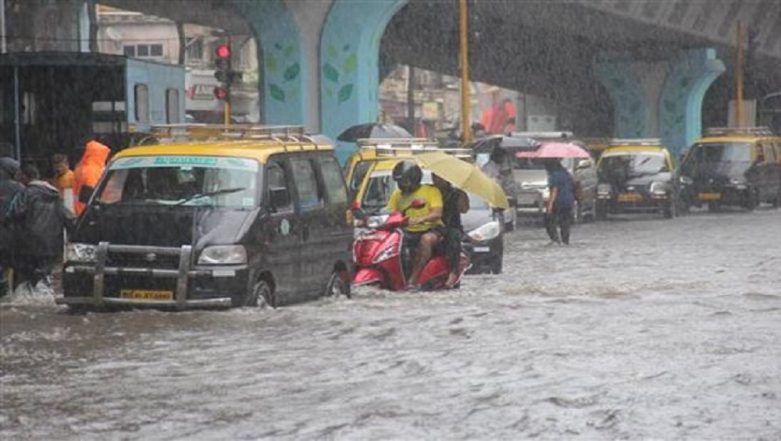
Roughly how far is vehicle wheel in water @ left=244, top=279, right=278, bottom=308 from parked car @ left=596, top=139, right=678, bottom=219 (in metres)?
25.0

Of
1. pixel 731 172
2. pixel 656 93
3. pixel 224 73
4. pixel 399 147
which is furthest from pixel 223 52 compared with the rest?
pixel 656 93

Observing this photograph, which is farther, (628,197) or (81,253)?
(628,197)

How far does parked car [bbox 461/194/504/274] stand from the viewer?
21.6m

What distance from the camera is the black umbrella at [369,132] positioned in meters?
30.5

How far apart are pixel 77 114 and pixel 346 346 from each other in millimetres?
14725

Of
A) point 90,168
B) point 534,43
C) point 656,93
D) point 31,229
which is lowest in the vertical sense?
point 31,229

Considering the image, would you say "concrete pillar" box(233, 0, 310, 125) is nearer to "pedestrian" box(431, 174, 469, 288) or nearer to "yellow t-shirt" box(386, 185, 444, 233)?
"pedestrian" box(431, 174, 469, 288)

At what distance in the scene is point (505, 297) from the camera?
57.7 ft

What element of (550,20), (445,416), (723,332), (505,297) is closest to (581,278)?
(505,297)

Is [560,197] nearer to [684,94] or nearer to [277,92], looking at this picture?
[277,92]

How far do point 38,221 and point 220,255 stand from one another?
2946mm

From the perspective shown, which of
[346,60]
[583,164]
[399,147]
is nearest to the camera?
[399,147]

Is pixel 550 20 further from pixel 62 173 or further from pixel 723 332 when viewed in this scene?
pixel 723 332

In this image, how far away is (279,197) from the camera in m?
15.2
